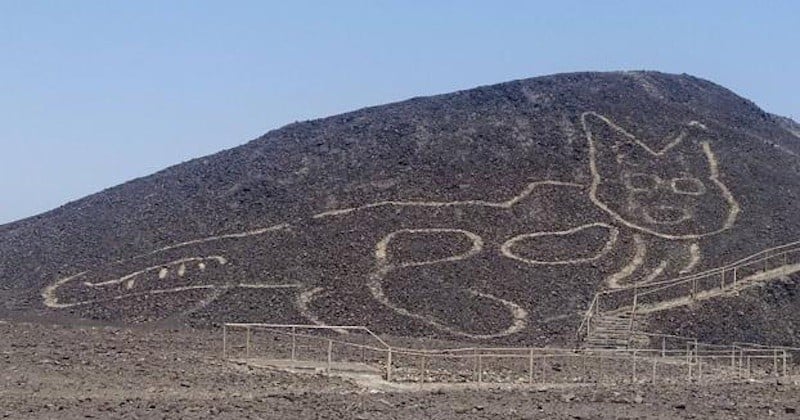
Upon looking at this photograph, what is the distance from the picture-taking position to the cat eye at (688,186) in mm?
55656

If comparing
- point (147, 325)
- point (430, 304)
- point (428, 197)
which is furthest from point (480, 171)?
point (147, 325)

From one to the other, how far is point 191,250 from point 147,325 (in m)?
7.33

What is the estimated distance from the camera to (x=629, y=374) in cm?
3659

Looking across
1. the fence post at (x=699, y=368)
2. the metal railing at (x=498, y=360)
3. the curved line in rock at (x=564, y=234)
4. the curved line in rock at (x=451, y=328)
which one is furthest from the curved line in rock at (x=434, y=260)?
the fence post at (x=699, y=368)

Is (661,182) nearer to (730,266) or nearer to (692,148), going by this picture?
(692,148)

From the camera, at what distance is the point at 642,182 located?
184 feet

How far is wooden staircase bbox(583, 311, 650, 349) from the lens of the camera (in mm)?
43188

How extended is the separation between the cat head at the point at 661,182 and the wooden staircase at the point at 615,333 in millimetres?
7913

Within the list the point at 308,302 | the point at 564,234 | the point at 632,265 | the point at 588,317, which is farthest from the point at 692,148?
the point at 308,302

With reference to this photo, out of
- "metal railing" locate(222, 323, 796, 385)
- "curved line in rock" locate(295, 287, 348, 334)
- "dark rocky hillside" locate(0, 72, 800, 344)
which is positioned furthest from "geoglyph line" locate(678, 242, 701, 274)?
"curved line in rock" locate(295, 287, 348, 334)

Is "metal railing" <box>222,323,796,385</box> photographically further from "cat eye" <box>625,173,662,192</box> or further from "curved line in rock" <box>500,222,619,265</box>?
"cat eye" <box>625,173,662,192</box>

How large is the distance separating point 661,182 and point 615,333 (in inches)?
557

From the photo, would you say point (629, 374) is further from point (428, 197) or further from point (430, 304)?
point (428, 197)

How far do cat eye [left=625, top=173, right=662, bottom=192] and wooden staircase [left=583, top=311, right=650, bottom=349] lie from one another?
11246 mm
